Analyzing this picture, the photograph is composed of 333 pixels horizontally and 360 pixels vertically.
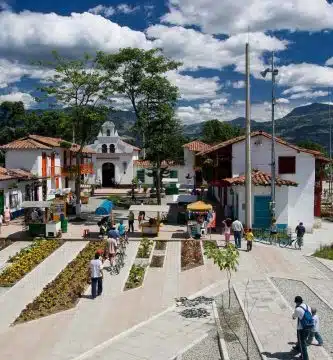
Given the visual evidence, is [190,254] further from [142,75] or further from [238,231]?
[142,75]

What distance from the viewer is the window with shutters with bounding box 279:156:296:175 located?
111 feet

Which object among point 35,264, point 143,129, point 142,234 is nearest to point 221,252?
point 35,264

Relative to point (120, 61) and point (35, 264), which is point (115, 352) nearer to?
point (35, 264)

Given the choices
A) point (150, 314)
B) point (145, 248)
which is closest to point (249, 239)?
point (145, 248)

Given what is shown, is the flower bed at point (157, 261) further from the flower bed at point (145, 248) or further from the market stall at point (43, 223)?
the market stall at point (43, 223)

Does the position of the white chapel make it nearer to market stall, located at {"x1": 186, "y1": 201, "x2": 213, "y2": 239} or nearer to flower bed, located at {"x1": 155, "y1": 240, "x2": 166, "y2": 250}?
market stall, located at {"x1": 186, "y1": 201, "x2": 213, "y2": 239}

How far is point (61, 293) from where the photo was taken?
1756 centimetres

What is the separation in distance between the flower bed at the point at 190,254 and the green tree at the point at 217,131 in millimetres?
55945

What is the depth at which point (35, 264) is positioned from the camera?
22422 millimetres

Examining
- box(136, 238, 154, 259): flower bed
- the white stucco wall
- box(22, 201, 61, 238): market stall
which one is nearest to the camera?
box(136, 238, 154, 259): flower bed

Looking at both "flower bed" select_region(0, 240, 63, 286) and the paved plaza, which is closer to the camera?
the paved plaza

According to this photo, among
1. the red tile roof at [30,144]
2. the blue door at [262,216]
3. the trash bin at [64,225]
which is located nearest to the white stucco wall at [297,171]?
the blue door at [262,216]

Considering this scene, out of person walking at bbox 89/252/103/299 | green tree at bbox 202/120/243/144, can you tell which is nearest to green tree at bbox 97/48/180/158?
person walking at bbox 89/252/103/299

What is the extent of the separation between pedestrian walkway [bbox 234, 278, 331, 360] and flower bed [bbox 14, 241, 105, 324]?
5959 mm
